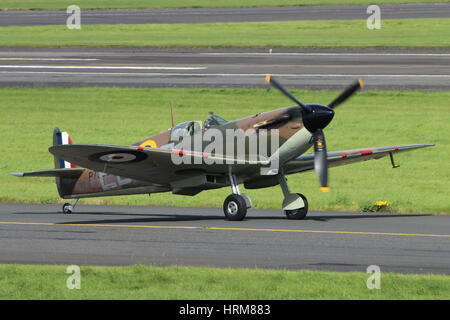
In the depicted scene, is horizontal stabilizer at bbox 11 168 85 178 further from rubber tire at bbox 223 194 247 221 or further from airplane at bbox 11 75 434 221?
rubber tire at bbox 223 194 247 221

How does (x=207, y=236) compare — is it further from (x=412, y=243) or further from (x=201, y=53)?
(x=201, y=53)

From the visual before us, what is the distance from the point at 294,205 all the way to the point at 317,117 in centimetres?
250

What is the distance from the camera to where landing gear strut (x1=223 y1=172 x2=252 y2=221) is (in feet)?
65.1

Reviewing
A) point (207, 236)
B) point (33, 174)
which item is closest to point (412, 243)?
point (207, 236)

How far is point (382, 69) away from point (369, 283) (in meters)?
33.8

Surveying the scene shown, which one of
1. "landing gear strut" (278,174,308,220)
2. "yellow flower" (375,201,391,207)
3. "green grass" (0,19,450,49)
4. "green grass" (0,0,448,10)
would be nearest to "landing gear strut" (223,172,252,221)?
"landing gear strut" (278,174,308,220)

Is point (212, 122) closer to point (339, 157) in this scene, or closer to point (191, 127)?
point (191, 127)

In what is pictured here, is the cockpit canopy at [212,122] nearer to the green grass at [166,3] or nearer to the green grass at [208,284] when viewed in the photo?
the green grass at [208,284]

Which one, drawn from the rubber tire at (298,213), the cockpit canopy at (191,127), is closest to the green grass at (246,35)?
the rubber tire at (298,213)

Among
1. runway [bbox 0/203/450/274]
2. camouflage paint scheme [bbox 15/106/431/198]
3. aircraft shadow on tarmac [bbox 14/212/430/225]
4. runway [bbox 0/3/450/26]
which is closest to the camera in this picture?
runway [bbox 0/203/450/274]

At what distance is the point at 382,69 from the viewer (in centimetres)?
4569

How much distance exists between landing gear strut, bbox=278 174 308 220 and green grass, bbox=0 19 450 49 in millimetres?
34537

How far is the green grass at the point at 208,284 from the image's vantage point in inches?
492

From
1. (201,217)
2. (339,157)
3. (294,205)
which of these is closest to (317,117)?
(294,205)
